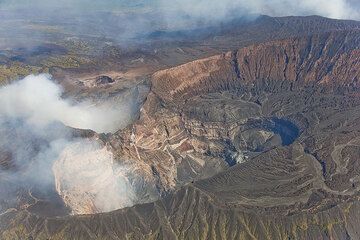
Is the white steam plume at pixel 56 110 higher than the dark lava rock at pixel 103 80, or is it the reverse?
the white steam plume at pixel 56 110

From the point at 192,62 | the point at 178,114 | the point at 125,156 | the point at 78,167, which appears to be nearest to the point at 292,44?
the point at 192,62

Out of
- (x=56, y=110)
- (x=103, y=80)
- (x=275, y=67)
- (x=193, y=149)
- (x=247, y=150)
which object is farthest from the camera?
(x=275, y=67)

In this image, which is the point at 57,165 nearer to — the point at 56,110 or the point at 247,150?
the point at 56,110

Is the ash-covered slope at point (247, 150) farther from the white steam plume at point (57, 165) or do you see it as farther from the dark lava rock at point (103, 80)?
the dark lava rock at point (103, 80)

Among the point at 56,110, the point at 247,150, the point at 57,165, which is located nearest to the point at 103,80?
the point at 56,110

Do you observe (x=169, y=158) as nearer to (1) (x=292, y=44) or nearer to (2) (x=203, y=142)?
(2) (x=203, y=142)

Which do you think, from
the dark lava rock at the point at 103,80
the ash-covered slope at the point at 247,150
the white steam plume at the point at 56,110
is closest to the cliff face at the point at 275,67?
the ash-covered slope at the point at 247,150

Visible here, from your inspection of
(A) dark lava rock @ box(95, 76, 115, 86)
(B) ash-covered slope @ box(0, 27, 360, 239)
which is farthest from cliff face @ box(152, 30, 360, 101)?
(A) dark lava rock @ box(95, 76, 115, 86)

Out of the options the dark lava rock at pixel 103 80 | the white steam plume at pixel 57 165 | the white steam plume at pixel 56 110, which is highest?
the white steam plume at pixel 57 165

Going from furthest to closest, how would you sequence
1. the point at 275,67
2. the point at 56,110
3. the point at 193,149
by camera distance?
1. the point at 275,67
2. the point at 56,110
3. the point at 193,149

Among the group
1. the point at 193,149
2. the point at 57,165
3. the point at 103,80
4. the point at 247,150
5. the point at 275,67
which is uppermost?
the point at 57,165

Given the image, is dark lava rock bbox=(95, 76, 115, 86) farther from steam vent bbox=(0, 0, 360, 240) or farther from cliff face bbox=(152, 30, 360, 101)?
cliff face bbox=(152, 30, 360, 101)
